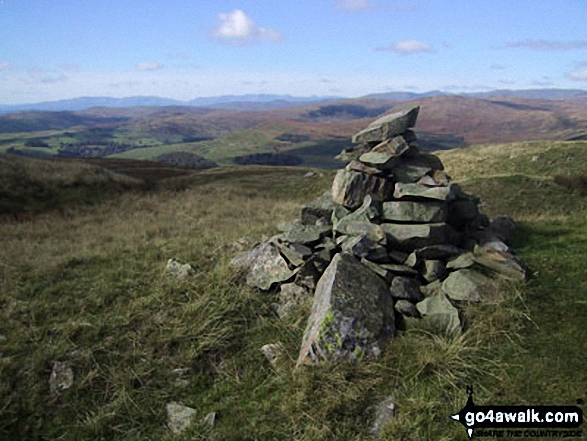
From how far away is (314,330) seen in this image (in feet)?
25.6

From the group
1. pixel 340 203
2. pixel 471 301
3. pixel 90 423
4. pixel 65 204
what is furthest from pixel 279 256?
pixel 65 204

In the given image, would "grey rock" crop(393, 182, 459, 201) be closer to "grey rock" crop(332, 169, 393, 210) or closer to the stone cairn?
the stone cairn

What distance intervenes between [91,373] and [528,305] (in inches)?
347

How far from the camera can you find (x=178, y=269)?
37.8ft

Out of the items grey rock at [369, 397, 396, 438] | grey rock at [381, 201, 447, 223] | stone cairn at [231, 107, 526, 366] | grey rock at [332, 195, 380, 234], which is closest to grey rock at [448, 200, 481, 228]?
stone cairn at [231, 107, 526, 366]

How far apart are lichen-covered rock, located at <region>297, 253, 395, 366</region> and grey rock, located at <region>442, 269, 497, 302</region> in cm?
146

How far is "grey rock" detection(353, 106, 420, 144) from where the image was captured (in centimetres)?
1223

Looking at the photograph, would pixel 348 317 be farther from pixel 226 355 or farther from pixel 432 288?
pixel 226 355

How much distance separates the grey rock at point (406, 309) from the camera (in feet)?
27.7

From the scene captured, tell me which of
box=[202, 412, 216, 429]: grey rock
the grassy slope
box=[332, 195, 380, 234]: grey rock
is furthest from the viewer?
box=[332, 195, 380, 234]: grey rock

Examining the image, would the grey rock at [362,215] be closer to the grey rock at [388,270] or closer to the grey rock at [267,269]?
the grey rock at [388,270]

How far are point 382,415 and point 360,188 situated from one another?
22.3 feet

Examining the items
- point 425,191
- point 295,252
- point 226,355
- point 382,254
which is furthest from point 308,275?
point 425,191

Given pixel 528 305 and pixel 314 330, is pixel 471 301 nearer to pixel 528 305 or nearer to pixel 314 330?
pixel 528 305
